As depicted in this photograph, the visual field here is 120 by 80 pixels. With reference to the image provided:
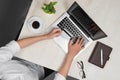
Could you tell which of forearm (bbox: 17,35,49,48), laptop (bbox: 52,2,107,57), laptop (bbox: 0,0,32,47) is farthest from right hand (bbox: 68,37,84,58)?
laptop (bbox: 0,0,32,47)

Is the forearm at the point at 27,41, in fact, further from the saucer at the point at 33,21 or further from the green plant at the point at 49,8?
the green plant at the point at 49,8

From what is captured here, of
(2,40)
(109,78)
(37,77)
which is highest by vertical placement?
(2,40)

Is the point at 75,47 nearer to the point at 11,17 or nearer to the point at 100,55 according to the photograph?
the point at 100,55

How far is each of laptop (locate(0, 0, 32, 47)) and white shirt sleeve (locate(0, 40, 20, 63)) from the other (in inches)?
8.0

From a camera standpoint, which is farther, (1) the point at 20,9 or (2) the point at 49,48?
(1) the point at 20,9

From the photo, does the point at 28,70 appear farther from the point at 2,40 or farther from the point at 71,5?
the point at 71,5

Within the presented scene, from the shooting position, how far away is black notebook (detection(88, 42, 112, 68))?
1.52m

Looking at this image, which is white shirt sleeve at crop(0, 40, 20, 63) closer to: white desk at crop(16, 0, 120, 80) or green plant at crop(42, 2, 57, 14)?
white desk at crop(16, 0, 120, 80)

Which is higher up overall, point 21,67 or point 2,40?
point 2,40

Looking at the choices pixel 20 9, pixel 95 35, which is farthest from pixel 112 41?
pixel 20 9

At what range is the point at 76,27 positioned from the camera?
1.53 metres

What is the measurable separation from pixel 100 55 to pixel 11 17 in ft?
1.85

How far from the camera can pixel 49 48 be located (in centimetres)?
151

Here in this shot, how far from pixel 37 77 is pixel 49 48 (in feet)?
0.69
